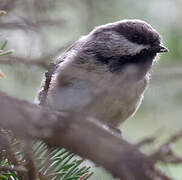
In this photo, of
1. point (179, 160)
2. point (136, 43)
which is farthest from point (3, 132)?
point (136, 43)

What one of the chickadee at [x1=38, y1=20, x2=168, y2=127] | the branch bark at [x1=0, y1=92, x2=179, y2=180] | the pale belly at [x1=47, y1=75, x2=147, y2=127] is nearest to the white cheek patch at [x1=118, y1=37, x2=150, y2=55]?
the chickadee at [x1=38, y1=20, x2=168, y2=127]

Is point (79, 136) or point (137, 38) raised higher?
point (79, 136)

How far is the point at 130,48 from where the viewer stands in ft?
11.5

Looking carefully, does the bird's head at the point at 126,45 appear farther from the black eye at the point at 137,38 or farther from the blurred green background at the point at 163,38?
the blurred green background at the point at 163,38

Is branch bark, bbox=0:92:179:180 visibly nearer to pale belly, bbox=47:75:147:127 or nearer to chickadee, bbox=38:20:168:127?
pale belly, bbox=47:75:147:127

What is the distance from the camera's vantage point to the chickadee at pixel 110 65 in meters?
3.15

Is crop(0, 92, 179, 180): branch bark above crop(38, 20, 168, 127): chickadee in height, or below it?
above

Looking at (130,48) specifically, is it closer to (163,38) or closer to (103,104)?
(103,104)

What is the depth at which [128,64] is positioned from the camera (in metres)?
3.48

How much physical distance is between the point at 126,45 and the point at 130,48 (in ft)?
0.18

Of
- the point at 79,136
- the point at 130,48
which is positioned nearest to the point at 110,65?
the point at 130,48

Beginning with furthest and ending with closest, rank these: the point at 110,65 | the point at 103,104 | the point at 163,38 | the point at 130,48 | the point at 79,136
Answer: the point at 163,38 → the point at 130,48 → the point at 110,65 → the point at 103,104 → the point at 79,136

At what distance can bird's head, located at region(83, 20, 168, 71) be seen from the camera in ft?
11.5

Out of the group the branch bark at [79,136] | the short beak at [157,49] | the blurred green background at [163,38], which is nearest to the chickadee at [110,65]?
the short beak at [157,49]
